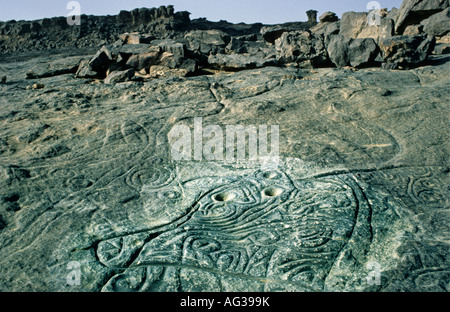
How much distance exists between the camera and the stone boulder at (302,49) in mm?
7379

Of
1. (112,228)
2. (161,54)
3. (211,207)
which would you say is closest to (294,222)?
(211,207)

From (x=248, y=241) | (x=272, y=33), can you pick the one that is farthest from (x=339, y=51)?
(x=248, y=241)

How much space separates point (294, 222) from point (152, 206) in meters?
1.24

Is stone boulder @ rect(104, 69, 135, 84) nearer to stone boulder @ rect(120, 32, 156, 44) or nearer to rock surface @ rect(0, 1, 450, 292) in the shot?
rock surface @ rect(0, 1, 450, 292)

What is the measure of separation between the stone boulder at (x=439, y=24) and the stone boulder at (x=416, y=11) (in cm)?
31

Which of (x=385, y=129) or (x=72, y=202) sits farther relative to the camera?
(x=385, y=129)

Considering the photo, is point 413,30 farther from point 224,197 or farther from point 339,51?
point 224,197

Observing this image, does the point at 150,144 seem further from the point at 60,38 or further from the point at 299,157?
the point at 60,38

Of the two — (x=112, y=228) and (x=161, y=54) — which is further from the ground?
(x=161, y=54)

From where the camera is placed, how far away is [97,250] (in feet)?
8.48

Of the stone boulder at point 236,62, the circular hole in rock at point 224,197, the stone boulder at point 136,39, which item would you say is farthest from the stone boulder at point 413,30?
the circular hole in rock at point 224,197

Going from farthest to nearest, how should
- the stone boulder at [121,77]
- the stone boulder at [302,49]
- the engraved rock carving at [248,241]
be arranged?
the stone boulder at [302,49], the stone boulder at [121,77], the engraved rock carving at [248,241]

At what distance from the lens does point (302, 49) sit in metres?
7.51

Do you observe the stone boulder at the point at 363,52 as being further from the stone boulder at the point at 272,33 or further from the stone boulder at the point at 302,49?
the stone boulder at the point at 272,33
